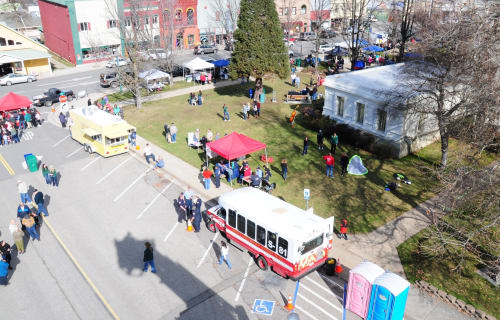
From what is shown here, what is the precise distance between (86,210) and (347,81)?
19.5 m

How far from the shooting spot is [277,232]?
48.6 ft

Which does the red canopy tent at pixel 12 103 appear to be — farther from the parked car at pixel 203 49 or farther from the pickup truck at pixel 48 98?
the parked car at pixel 203 49

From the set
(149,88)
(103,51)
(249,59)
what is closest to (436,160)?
(249,59)

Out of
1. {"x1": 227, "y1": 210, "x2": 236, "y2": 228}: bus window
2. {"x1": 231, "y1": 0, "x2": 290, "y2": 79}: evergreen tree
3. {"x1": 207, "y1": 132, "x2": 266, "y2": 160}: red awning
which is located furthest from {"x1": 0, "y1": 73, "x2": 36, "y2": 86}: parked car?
{"x1": 227, "y1": 210, "x2": 236, "y2": 228}: bus window

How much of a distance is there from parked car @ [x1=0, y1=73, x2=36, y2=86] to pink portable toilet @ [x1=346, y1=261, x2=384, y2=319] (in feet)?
146

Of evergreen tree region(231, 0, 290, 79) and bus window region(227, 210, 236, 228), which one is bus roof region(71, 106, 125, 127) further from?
evergreen tree region(231, 0, 290, 79)

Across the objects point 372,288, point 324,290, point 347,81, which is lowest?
point 324,290

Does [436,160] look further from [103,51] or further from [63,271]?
[103,51]

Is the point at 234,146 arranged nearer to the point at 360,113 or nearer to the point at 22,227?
the point at 22,227

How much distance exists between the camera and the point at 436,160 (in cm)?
2573

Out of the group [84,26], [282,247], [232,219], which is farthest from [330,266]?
[84,26]

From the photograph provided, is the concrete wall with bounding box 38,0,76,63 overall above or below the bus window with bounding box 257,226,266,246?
above

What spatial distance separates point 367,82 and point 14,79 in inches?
1481

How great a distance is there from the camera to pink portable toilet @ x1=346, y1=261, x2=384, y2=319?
1325 cm
